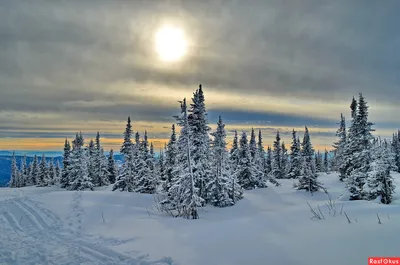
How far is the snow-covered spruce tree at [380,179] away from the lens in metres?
25.6

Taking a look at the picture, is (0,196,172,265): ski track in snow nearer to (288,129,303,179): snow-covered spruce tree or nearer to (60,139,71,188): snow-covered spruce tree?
(60,139,71,188): snow-covered spruce tree

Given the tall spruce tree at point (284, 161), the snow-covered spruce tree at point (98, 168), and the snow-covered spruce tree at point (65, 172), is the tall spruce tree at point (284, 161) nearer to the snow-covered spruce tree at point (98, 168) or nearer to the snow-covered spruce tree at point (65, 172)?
the snow-covered spruce tree at point (98, 168)

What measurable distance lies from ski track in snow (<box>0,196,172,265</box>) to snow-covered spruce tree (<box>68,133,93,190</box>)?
97.8 ft

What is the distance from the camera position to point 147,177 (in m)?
43.4

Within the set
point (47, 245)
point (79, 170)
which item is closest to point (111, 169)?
point (79, 170)

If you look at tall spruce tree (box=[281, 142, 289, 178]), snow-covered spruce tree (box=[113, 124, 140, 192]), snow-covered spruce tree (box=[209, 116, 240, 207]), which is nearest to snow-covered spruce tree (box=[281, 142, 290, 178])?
tall spruce tree (box=[281, 142, 289, 178])

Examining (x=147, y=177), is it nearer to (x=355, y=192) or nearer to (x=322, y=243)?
(x=355, y=192)

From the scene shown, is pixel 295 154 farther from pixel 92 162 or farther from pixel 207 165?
pixel 92 162

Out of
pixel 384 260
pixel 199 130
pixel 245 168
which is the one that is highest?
pixel 199 130

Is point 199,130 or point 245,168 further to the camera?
point 245,168

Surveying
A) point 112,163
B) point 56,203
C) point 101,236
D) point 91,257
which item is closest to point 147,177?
point 56,203

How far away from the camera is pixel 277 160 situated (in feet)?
236

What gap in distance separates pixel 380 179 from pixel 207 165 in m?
18.1

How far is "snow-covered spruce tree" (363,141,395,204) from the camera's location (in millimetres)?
25609
